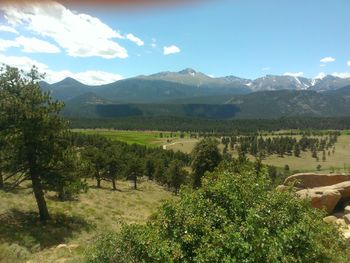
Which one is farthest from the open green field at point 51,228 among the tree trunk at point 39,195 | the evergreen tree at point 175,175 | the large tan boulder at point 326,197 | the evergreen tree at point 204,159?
the evergreen tree at point 175,175

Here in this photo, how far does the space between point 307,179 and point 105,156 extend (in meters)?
48.0

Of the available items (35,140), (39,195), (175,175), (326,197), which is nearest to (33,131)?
(35,140)

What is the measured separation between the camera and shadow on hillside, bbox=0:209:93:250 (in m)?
Answer: 23.2

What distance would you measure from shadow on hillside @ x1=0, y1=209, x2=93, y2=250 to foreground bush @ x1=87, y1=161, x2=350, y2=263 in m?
12.6

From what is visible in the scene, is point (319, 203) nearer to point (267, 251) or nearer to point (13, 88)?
point (267, 251)

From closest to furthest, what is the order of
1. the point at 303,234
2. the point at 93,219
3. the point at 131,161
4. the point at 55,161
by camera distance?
1. the point at 303,234
2. the point at 55,161
3. the point at 93,219
4. the point at 131,161

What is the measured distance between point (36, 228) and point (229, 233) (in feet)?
64.1

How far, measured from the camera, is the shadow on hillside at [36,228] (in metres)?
23.2

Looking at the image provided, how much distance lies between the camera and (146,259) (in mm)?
11820

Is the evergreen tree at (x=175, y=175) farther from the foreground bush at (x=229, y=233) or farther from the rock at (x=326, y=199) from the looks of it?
the foreground bush at (x=229, y=233)

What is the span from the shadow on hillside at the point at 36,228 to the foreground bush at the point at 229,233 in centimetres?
1257

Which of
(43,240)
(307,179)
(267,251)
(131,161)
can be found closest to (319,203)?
(307,179)

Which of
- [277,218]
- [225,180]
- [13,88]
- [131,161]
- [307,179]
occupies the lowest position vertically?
[131,161]

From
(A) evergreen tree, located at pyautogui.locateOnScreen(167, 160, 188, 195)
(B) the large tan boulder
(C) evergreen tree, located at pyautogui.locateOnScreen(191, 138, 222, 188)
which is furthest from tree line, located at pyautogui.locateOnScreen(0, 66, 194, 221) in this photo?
(A) evergreen tree, located at pyautogui.locateOnScreen(167, 160, 188, 195)
